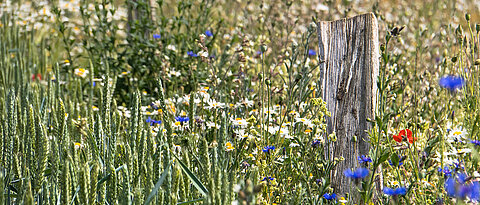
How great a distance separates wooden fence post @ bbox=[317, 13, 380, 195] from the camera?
222 cm

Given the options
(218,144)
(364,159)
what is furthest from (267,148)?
(218,144)

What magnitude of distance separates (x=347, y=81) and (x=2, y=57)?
2965 mm

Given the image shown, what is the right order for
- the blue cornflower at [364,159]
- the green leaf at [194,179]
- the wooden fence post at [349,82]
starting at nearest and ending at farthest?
the green leaf at [194,179] → the blue cornflower at [364,159] → the wooden fence post at [349,82]

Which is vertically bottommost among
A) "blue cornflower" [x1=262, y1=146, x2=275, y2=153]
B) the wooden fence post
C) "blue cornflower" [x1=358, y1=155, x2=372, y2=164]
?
"blue cornflower" [x1=358, y1=155, x2=372, y2=164]

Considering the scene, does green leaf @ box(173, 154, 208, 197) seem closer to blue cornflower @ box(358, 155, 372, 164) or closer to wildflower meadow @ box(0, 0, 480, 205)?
wildflower meadow @ box(0, 0, 480, 205)

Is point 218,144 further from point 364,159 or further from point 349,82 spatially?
point 349,82

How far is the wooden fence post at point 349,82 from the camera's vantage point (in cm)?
222

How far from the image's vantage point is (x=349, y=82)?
2.27m

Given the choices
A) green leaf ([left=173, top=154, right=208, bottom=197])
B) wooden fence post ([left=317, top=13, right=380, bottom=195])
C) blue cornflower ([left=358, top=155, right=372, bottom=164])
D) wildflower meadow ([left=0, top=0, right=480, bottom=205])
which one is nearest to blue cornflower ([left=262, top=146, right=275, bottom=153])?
wildflower meadow ([left=0, top=0, right=480, bottom=205])

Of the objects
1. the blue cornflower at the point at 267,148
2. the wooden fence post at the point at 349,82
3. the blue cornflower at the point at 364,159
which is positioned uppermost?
the wooden fence post at the point at 349,82

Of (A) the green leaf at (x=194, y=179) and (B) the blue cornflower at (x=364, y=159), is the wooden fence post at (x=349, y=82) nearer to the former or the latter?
(B) the blue cornflower at (x=364, y=159)

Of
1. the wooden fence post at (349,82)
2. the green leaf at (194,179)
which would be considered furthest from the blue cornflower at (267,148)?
the green leaf at (194,179)

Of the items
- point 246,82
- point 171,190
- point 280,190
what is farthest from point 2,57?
point 171,190

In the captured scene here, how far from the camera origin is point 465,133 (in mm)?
2602
